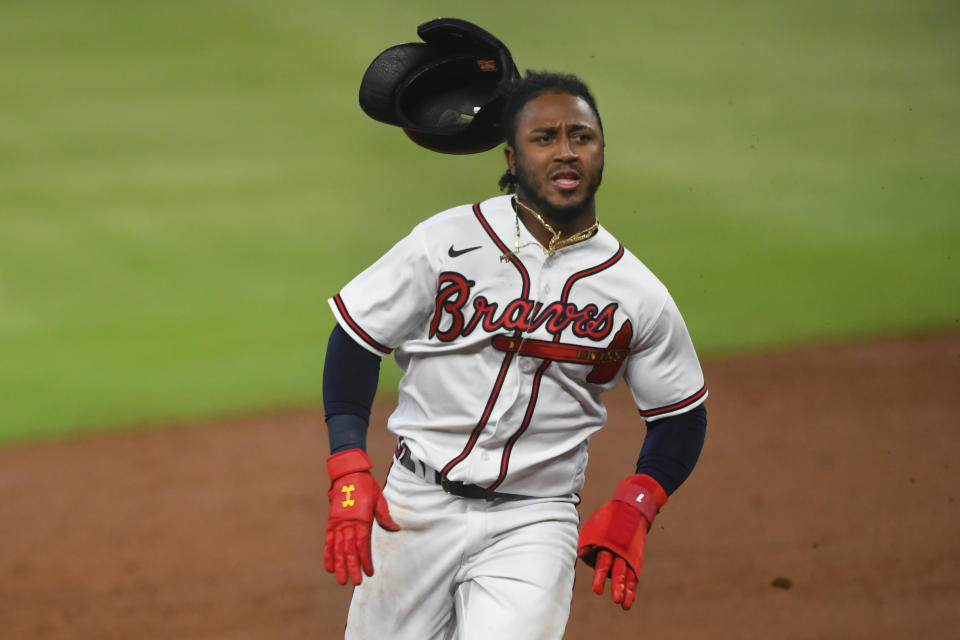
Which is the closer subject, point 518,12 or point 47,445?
point 47,445

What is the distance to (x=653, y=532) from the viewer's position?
4.34 metres

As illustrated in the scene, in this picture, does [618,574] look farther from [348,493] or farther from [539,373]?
[348,493]

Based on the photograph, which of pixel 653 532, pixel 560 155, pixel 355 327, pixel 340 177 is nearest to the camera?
pixel 560 155

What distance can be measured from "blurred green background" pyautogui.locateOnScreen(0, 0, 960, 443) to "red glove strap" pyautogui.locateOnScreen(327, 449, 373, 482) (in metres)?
3.02

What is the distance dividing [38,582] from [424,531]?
2.16 meters

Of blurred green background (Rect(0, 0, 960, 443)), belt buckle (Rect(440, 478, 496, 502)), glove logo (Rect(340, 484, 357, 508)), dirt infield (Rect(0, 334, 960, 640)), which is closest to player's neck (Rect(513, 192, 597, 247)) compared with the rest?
belt buckle (Rect(440, 478, 496, 502))

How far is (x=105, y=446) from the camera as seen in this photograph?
504 centimetres

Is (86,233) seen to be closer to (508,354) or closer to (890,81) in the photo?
(508,354)

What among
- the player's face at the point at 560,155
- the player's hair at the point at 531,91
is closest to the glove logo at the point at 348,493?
the player's face at the point at 560,155

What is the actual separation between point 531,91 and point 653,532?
2345 millimetres

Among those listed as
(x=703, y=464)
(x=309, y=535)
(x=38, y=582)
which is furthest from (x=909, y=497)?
(x=38, y=582)

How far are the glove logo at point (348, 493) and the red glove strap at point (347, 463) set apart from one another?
1.2 inches

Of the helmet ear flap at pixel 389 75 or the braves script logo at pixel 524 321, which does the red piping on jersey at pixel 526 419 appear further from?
the helmet ear flap at pixel 389 75

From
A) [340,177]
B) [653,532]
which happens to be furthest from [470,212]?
[340,177]
